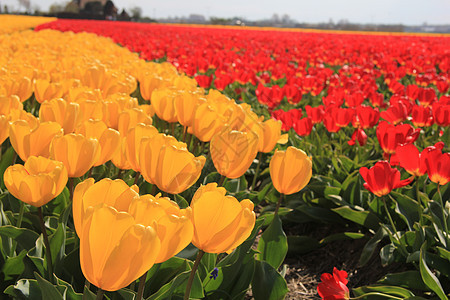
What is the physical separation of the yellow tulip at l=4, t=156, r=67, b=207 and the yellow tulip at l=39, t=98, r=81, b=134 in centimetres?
62

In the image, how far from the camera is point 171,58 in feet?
26.6

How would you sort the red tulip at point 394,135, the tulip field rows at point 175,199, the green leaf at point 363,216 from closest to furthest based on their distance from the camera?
the tulip field rows at point 175,199 < the red tulip at point 394,135 < the green leaf at point 363,216

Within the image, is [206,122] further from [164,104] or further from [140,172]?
[140,172]

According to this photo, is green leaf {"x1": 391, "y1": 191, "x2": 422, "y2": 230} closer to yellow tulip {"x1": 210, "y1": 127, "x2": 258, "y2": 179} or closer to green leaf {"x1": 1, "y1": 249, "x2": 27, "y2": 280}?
yellow tulip {"x1": 210, "y1": 127, "x2": 258, "y2": 179}

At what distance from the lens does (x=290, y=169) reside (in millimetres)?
1414

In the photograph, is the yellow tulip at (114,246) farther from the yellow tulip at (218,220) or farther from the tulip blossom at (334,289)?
the tulip blossom at (334,289)

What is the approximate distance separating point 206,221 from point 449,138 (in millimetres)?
3291

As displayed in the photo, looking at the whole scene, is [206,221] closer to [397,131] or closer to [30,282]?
[30,282]

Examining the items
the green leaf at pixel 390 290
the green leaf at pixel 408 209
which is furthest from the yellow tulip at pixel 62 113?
the green leaf at pixel 408 209

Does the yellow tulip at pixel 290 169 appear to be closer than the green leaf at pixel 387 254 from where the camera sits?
Yes

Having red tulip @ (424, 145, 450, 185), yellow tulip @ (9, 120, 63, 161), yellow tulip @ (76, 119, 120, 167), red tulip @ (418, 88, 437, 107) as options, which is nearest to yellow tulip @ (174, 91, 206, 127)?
yellow tulip @ (76, 119, 120, 167)

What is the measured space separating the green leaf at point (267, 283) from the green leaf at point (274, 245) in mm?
157

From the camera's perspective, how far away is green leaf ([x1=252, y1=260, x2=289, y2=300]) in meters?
1.58

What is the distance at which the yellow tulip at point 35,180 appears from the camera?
3.44 feet
